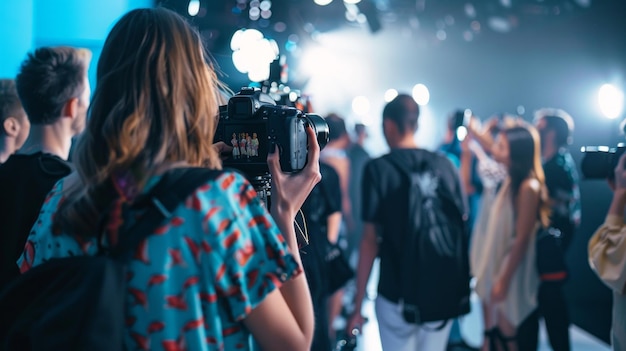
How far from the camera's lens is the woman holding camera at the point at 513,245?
139 inches

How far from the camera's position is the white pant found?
298 centimetres

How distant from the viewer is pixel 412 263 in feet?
9.59

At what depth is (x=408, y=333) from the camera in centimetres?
299

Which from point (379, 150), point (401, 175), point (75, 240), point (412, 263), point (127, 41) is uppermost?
point (127, 41)

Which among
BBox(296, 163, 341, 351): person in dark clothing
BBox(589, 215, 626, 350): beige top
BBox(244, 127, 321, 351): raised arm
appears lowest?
BBox(296, 163, 341, 351): person in dark clothing

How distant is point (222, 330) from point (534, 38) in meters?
8.20

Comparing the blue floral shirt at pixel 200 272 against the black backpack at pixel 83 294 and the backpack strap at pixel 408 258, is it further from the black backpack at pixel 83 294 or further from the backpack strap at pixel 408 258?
the backpack strap at pixel 408 258

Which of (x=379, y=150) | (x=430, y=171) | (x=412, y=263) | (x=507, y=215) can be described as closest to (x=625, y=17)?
(x=507, y=215)

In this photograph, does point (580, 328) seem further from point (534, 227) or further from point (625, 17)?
point (625, 17)

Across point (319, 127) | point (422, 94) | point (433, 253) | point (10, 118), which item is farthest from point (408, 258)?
point (422, 94)

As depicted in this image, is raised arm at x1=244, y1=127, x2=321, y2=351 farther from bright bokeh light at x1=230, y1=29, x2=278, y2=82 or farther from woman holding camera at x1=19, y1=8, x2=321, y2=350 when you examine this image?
bright bokeh light at x1=230, y1=29, x2=278, y2=82

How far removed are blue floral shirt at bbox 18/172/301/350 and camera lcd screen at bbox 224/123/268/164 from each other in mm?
402

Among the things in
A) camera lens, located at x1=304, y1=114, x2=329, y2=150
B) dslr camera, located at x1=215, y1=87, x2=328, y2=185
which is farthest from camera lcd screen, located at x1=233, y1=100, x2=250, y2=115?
camera lens, located at x1=304, y1=114, x2=329, y2=150

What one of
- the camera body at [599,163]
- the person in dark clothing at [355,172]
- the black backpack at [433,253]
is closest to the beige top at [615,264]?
the camera body at [599,163]
